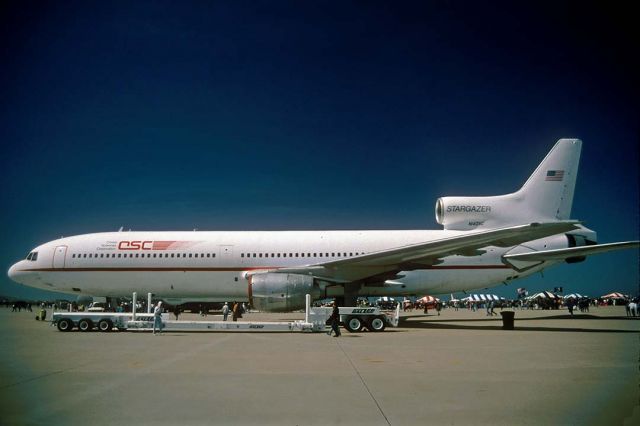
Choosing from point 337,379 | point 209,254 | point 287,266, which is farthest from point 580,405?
point 209,254

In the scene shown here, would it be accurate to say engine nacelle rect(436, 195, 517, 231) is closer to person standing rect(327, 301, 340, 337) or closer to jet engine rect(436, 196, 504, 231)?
jet engine rect(436, 196, 504, 231)

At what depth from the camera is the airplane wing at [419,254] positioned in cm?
1755

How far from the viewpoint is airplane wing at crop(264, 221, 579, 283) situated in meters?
17.5

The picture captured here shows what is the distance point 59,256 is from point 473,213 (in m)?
20.0

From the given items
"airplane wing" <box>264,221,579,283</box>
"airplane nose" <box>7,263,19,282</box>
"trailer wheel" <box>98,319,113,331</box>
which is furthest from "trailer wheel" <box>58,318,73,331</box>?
"airplane wing" <box>264,221,579,283</box>

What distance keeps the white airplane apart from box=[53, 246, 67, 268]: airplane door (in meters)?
0.05

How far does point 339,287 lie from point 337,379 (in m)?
13.0

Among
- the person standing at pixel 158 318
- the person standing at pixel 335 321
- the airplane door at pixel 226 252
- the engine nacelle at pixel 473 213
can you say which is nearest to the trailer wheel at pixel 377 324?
the person standing at pixel 335 321

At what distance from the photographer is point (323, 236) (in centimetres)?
2298

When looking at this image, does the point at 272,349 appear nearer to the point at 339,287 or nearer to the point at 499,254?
the point at 339,287

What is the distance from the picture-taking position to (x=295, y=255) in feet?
73.0

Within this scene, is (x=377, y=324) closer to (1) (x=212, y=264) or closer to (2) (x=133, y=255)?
(1) (x=212, y=264)

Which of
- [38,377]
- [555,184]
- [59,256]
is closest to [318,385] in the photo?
[38,377]

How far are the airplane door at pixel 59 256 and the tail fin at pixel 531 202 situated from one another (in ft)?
59.6
